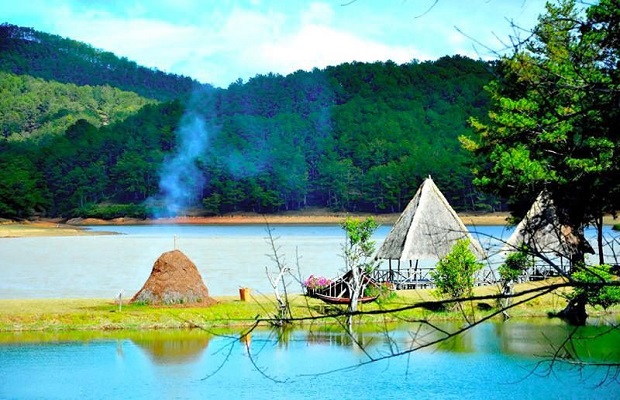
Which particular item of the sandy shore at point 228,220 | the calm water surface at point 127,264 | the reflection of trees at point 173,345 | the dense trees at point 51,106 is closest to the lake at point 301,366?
the reflection of trees at point 173,345

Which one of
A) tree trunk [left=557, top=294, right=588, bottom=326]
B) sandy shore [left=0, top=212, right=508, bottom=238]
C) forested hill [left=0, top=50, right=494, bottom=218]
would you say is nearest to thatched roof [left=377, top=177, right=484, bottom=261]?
tree trunk [left=557, top=294, right=588, bottom=326]

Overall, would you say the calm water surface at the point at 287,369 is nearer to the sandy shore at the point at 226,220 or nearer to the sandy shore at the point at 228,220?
the sandy shore at the point at 226,220

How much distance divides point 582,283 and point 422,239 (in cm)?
2612

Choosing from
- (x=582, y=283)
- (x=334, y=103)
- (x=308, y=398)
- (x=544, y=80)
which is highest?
(x=334, y=103)

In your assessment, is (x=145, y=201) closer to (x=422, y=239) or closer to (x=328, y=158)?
(x=328, y=158)

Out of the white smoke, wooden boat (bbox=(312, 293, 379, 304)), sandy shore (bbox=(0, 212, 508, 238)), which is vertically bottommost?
wooden boat (bbox=(312, 293, 379, 304))

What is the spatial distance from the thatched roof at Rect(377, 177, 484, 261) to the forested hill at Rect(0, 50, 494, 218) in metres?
66.5

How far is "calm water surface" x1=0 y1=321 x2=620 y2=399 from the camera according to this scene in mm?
16594

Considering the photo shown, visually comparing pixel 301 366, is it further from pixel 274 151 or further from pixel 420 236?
pixel 274 151

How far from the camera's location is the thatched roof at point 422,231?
96.2ft

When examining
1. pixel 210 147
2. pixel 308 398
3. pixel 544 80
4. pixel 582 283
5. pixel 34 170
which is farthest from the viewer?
pixel 210 147

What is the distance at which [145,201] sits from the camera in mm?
124188

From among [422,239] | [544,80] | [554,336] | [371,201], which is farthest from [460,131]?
[544,80]

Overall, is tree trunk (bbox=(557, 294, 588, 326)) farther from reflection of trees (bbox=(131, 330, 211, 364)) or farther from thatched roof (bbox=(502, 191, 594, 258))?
reflection of trees (bbox=(131, 330, 211, 364))
